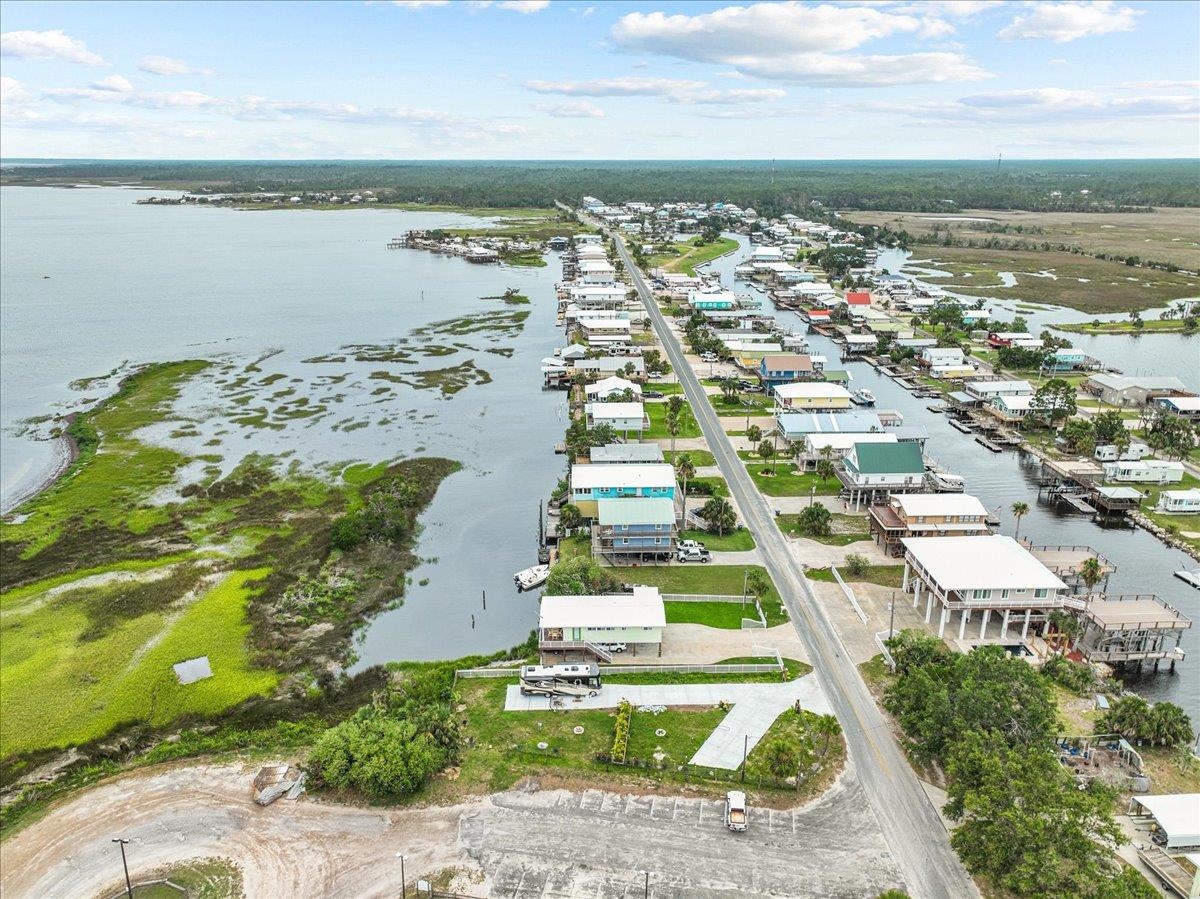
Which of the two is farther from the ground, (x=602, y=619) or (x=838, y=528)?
(x=602, y=619)

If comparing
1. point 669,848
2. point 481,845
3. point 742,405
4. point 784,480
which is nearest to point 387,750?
point 481,845

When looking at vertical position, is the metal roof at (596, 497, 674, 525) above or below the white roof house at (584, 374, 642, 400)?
below

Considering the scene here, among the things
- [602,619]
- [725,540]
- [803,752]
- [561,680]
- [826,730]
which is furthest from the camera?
[725,540]

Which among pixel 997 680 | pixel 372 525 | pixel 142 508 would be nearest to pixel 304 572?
pixel 372 525

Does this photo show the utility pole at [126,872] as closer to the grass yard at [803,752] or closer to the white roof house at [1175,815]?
the grass yard at [803,752]

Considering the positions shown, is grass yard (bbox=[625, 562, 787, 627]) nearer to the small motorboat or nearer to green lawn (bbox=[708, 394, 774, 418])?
the small motorboat

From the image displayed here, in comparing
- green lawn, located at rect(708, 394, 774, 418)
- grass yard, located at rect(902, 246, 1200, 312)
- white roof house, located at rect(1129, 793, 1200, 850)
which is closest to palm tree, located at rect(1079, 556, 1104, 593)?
white roof house, located at rect(1129, 793, 1200, 850)

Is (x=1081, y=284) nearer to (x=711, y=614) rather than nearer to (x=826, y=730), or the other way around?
(x=711, y=614)

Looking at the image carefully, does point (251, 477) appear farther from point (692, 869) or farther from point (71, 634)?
point (692, 869)

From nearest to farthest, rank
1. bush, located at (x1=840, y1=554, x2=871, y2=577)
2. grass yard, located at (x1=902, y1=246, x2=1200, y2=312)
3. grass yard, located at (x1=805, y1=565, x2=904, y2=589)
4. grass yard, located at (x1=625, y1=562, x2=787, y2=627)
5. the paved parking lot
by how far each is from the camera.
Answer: the paved parking lot, grass yard, located at (x1=625, y1=562, x2=787, y2=627), grass yard, located at (x1=805, y1=565, x2=904, y2=589), bush, located at (x1=840, y1=554, x2=871, y2=577), grass yard, located at (x1=902, y1=246, x2=1200, y2=312)
